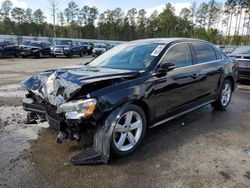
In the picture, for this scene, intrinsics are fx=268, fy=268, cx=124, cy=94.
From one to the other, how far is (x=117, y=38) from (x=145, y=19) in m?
13.1

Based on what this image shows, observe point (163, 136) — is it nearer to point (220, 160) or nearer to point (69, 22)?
point (220, 160)

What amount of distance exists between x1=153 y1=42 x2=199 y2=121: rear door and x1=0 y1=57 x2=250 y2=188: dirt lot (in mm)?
504

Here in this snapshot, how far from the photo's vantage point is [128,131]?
381 centimetres

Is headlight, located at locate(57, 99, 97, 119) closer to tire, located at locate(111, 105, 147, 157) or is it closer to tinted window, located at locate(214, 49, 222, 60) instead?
tire, located at locate(111, 105, 147, 157)

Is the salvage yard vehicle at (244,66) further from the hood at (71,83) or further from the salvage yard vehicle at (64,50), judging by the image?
the salvage yard vehicle at (64,50)

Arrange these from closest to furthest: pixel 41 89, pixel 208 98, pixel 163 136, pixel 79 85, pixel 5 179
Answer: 1. pixel 5 179
2. pixel 79 85
3. pixel 41 89
4. pixel 163 136
5. pixel 208 98

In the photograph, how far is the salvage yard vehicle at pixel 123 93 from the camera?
3.44 meters

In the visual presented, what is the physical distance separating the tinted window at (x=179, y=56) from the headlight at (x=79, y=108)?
1607 millimetres

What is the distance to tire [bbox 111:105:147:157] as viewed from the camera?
363cm

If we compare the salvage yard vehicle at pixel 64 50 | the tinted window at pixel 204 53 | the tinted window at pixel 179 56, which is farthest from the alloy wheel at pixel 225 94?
the salvage yard vehicle at pixel 64 50

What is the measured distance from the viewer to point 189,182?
314cm

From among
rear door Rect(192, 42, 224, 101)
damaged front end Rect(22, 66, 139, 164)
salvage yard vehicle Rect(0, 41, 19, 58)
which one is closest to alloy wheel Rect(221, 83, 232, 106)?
rear door Rect(192, 42, 224, 101)

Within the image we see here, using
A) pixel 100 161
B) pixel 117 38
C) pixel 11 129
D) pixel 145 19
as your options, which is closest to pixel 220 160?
pixel 100 161

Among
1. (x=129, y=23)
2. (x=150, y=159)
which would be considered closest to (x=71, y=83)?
(x=150, y=159)
